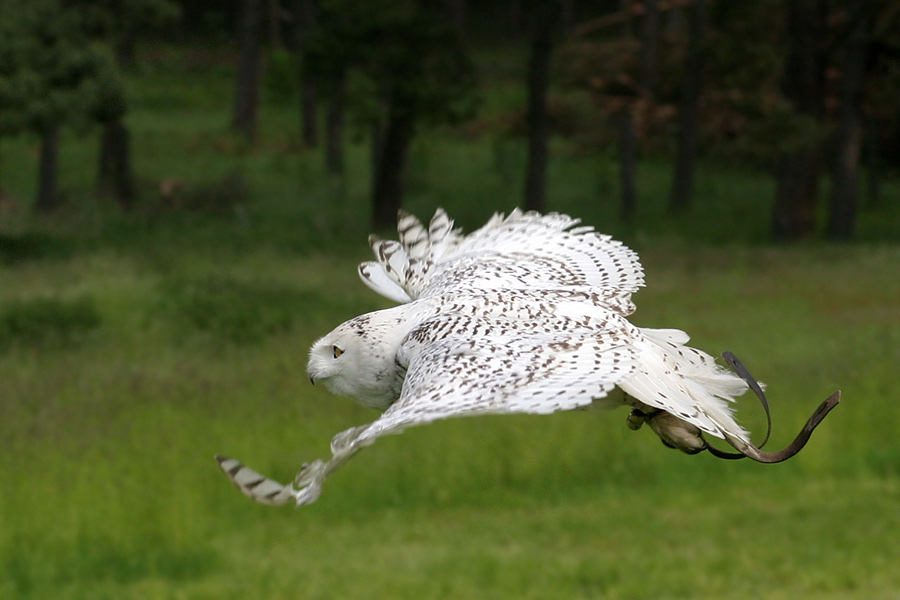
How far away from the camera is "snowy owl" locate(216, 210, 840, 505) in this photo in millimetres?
2541

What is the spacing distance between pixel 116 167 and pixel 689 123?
10099mm

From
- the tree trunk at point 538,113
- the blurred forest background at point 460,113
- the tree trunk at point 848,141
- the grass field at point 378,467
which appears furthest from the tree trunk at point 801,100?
the grass field at point 378,467

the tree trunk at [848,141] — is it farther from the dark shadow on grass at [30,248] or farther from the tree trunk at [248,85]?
the tree trunk at [248,85]

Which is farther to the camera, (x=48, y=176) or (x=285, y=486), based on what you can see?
(x=48, y=176)

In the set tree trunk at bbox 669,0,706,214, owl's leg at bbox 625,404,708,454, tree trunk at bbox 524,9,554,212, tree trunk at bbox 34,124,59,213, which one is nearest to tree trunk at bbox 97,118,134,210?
tree trunk at bbox 34,124,59,213

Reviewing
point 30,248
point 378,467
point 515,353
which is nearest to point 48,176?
point 30,248

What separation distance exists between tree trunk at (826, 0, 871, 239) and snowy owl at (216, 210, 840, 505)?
13.1 metres

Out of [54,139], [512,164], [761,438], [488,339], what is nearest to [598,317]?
[488,339]

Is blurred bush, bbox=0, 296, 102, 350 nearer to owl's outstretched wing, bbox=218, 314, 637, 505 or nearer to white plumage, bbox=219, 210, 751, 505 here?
white plumage, bbox=219, 210, 751, 505

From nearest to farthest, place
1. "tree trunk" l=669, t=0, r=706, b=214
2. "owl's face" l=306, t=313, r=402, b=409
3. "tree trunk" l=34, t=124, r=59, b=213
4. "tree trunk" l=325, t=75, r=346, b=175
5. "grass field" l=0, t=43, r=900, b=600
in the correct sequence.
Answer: "owl's face" l=306, t=313, r=402, b=409
"grass field" l=0, t=43, r=900, b=600
"tree trunk" l=34, t=124, r=59, b=213
"tree trunk" l=669, t=0, r=706, b=214
"tree trunk" l=325, t=75, r=346, b=175

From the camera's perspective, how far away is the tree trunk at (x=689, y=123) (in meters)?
19.4

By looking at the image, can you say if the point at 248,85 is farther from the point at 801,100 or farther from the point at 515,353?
the point at 515,353

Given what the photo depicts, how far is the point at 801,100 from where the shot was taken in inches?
627

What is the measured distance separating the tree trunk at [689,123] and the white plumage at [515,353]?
1558 cm
